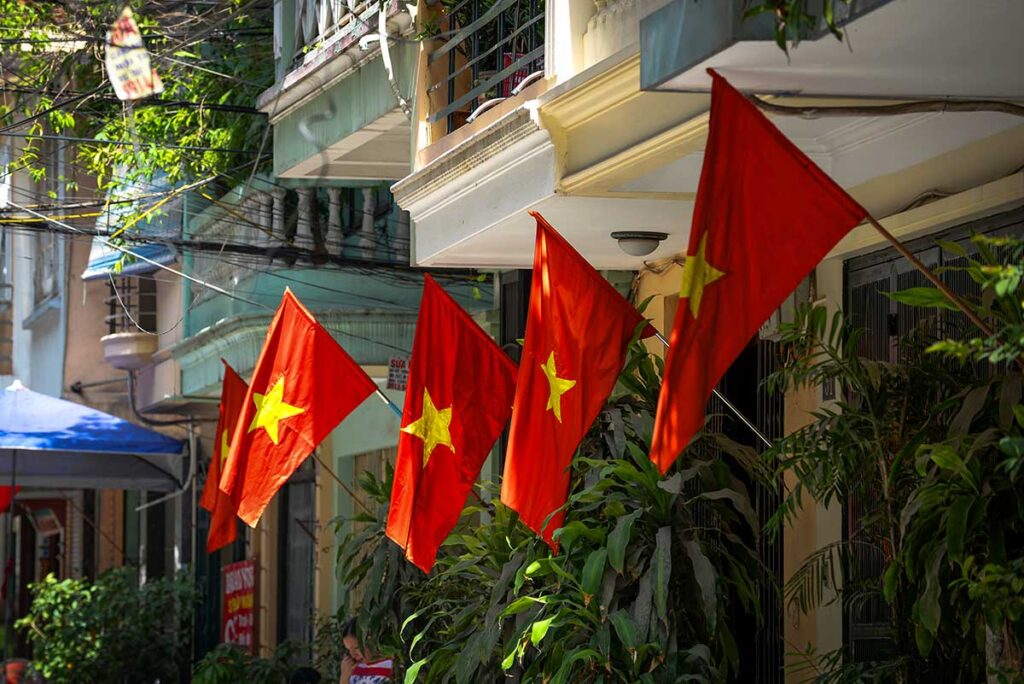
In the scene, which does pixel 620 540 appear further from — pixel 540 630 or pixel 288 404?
pixel 288 404

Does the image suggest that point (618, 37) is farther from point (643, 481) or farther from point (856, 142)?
point (643, 481)

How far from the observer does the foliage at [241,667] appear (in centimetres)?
1424

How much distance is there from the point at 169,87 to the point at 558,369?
33.6ft

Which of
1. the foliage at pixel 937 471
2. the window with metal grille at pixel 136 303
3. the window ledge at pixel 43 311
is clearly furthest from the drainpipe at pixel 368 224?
the window ledge at pixel 43 311

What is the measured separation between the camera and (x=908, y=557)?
5645 mm

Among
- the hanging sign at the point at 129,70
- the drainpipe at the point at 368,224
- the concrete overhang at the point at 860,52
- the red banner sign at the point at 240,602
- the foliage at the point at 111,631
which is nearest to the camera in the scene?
the concrete overhang at the point at 860,52

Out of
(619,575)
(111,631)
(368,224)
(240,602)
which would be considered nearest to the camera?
(619,575)

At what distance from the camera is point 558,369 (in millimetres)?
7488

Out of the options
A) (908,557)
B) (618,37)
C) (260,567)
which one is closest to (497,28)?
(618,37)

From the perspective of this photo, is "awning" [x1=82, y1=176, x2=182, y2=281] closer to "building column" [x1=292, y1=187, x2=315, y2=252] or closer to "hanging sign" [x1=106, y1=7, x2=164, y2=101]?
"building column" [x1=292, y1=187, x2=315, y2=252]

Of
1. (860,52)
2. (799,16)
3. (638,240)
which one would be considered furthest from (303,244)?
(799,16)

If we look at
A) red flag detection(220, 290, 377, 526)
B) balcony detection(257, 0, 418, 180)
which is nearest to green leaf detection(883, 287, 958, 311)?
red flag detection(220, 290, 377, 526)

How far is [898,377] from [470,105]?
454cm

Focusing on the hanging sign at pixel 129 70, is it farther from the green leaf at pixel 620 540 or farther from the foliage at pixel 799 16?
the foliage at pixel 799 16
